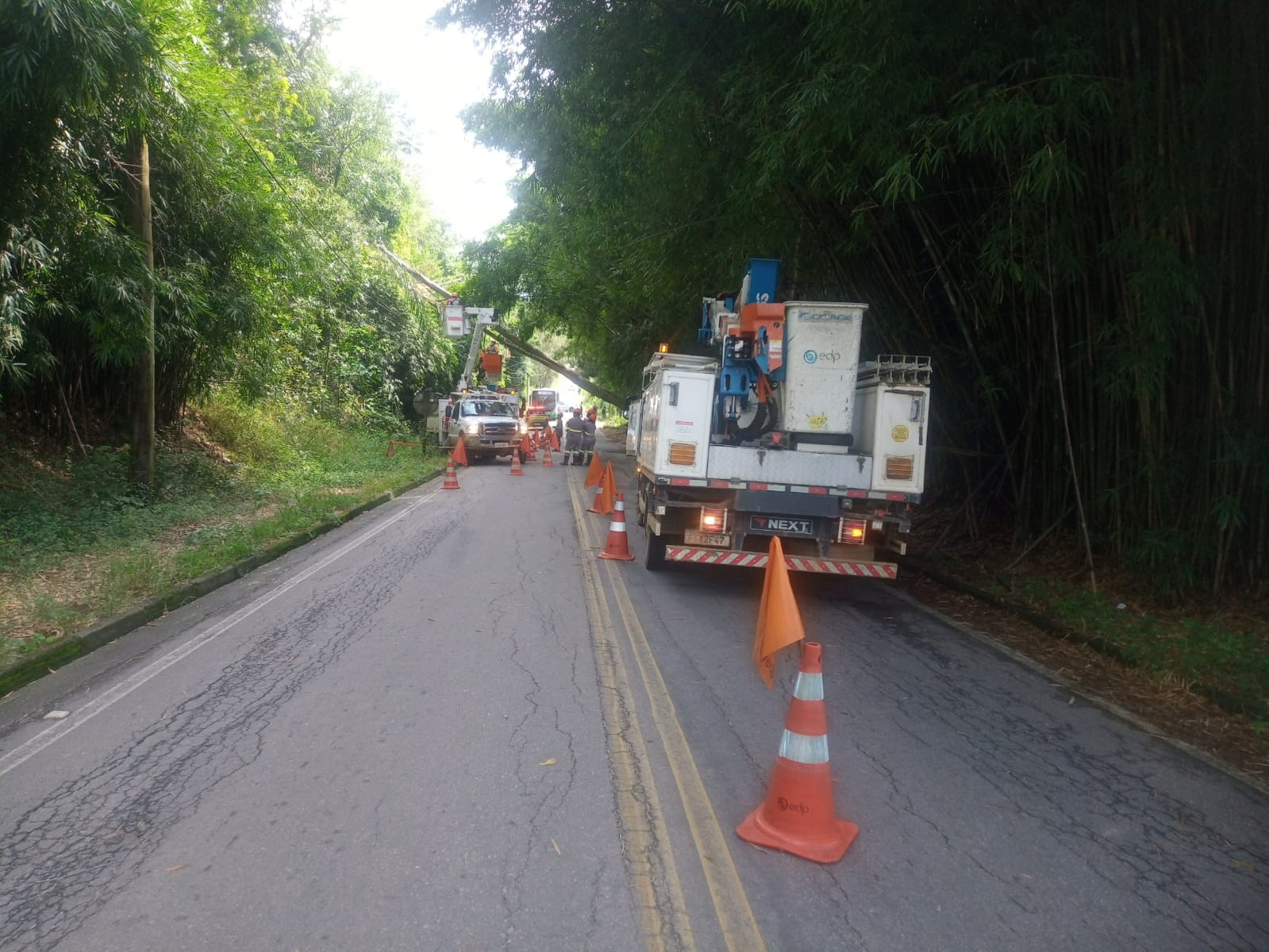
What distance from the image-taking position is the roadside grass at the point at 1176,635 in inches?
245

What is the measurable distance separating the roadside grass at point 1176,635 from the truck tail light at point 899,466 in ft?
5.87

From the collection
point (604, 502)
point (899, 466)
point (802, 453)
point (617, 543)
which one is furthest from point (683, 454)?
point (604, 502)

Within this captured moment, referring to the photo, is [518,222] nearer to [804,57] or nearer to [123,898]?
[804,57]

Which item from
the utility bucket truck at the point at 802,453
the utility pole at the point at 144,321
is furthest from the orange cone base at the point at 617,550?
the utility pole at the point at 144,321

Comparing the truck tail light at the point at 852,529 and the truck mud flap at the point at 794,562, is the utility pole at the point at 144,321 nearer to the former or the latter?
the truck mud flap at the point at 794,562

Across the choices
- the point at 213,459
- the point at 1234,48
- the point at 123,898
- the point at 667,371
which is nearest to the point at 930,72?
the point at 1234,48

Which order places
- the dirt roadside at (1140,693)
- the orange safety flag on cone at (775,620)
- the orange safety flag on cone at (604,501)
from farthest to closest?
1. the orange safety flag on cone at (604,501)
2. the dirt roadside at (1140,693)
3. the orange safety flag on cone at (775,620)

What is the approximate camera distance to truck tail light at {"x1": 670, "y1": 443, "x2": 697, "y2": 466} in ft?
28.4

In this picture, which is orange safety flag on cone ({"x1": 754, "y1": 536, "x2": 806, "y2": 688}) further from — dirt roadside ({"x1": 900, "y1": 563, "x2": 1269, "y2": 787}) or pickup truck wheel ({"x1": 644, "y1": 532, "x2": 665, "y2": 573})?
pickup truck wheel ({"x1": 644, "y1": 532, "x2": 665, "y2": 573})

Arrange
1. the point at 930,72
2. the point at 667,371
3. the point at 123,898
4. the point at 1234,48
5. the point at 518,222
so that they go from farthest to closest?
1. the point at 518,222
2. the point at 667,371
3. the point at 930,72
4. the point at 1234,48
5. the point at 123,898

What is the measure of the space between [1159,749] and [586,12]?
27.8ft

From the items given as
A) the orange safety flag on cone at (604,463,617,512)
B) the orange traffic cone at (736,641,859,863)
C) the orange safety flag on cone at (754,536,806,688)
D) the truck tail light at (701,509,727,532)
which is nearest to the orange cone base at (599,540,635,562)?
the truck tail light at (701,509,727,532)

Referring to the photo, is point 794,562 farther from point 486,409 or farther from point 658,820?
point 486,409

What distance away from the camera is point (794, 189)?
375 inches
